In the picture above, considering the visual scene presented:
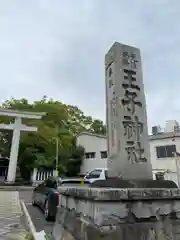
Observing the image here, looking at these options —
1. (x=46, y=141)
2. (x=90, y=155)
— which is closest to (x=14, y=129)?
(x=46, y=141)

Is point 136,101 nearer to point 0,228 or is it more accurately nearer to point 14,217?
point 0,228

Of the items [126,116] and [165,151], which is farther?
[165,151]

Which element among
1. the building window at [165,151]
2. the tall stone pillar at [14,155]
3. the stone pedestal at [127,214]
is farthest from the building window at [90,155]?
the stone pedestal at [127,214]

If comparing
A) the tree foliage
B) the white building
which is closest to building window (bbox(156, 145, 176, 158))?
the white building

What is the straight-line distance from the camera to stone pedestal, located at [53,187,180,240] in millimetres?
2662

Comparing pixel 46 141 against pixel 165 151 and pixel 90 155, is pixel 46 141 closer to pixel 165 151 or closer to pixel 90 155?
pixel 90 155

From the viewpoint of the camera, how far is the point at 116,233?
8.64 feet

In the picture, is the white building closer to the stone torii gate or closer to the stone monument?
the stone torii gate

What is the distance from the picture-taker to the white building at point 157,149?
1738 cm

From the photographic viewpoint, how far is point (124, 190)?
2820mm

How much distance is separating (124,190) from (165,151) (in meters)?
16.3

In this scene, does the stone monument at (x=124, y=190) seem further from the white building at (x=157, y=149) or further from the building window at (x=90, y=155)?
the building window at (x=90, y=155)

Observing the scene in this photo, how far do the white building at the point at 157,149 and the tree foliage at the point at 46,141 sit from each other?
114cm

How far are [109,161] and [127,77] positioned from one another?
5.51 feet
